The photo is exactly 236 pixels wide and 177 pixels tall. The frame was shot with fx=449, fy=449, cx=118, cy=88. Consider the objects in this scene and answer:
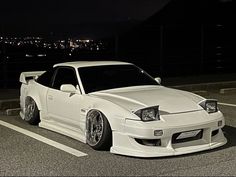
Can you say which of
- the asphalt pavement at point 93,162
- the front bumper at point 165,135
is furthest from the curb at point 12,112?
the front bumper at point 165,135

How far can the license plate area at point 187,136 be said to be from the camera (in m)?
6.10

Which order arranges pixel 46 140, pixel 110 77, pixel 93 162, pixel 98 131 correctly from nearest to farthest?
pixel 93 162
pixel 98 131
pixel 46 140
pixel 110 77

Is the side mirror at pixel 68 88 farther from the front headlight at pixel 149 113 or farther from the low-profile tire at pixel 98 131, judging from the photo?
the front headlight at pixel 149 113

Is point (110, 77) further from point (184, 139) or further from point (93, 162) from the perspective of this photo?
point (93, 162)

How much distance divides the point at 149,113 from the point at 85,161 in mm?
1075

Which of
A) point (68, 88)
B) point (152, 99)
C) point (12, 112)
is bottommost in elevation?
point (12, 112)

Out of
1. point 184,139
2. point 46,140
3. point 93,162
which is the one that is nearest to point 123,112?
point 93,162

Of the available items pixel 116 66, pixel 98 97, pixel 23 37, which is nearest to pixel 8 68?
pixel 23 37

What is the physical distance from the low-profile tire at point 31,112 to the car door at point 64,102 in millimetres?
560

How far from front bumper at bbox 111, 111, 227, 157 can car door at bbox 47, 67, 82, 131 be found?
1.11 m

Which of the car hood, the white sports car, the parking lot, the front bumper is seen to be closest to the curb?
the white sports car

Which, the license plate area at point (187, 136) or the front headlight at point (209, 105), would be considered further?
the front headlight at point (209, 105)

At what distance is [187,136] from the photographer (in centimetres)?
618

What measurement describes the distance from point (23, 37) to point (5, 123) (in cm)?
552
